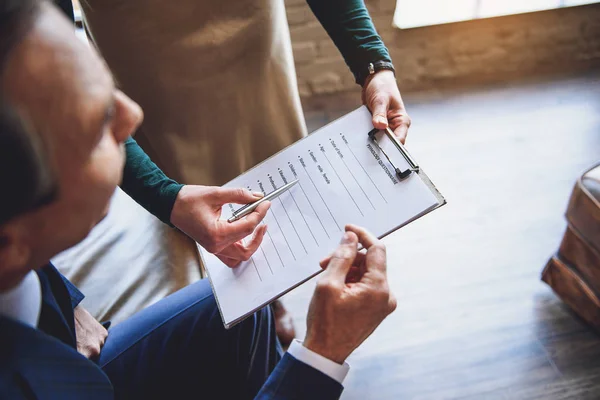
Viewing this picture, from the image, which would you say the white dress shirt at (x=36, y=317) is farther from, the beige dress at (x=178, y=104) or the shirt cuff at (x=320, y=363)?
Result: the beige dress at (x=178, y=104)

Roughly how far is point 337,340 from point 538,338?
1005 mm

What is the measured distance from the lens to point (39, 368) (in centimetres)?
51

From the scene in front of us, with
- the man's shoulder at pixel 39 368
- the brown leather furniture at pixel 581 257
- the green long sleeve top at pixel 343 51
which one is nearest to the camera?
the man's shoulder at pixel 39 368

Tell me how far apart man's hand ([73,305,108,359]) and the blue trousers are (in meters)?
0.02

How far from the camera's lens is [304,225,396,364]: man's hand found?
2.01ft

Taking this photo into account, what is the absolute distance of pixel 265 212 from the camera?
2.56 ft

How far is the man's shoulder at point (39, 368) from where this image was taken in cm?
49

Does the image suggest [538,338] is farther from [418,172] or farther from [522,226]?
[418,172]

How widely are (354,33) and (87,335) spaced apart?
0.81 meters

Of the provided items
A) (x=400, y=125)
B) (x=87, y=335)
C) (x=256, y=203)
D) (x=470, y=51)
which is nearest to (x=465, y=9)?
(x=470, y=51)

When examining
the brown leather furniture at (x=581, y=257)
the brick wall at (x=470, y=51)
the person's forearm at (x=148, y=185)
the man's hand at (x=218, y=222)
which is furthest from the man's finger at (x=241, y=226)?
the brick wall at (x=470, y=51)

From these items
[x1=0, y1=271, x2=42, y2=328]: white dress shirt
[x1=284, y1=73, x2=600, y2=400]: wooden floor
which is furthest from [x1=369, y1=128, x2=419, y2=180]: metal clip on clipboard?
[x1=284, y1=73, x2=600, y2=400]: wooden floor

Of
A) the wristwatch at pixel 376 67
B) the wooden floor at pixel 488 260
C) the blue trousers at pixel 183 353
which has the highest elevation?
the wristwatch at pixel 376 67

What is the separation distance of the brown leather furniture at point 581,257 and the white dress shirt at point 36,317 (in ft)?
2.98
